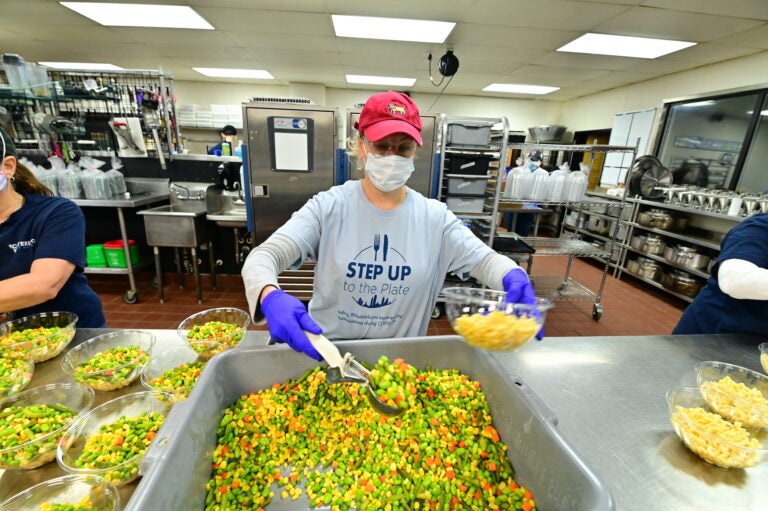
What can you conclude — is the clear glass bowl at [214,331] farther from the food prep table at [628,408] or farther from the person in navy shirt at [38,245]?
the person in navy shirt at [38,245]

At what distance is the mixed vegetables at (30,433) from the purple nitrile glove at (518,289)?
130cm

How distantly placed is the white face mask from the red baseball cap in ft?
0.32

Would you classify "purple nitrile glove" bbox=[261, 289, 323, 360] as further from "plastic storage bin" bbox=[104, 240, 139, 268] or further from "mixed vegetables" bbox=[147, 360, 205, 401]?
"plastic storage bin" bbox=[104, 240, 139, 268]

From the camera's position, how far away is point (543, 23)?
3992 mm

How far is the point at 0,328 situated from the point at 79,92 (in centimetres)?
371

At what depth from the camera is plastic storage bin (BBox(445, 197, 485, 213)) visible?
11.8ft

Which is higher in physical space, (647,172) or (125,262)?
(647,172)

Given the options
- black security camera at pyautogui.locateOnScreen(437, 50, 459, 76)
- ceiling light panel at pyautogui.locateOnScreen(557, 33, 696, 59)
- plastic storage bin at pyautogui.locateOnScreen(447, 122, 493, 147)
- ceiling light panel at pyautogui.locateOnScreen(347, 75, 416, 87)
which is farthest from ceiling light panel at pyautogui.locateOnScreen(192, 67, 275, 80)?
ceiling light panel at pyautogui.locateOnScreen(557, 33, 696, 59)

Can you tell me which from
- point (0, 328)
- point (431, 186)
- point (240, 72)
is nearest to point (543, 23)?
point (431, 186)

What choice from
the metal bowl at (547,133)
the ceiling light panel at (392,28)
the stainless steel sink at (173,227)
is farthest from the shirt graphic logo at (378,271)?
the metal bowl at (547,133)

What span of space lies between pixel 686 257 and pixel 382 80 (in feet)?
21.4

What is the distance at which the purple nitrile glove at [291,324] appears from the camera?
94 cm

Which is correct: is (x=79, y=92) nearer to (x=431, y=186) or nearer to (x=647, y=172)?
(x=431, y=186)

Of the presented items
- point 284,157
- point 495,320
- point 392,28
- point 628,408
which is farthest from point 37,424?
point 392,28
